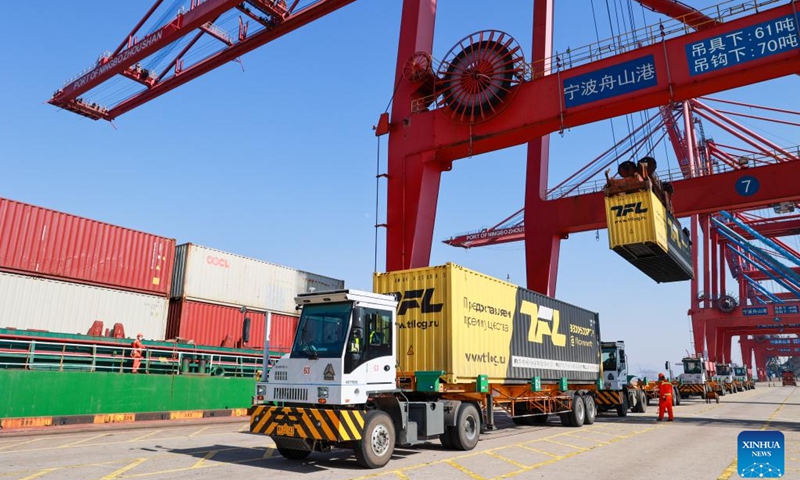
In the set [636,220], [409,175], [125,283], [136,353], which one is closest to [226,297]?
[125,283]

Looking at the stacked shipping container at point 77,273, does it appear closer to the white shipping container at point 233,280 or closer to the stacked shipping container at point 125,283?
the stacked shipping container at point 125,283

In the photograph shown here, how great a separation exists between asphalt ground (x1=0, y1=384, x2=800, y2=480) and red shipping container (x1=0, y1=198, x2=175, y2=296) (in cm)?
504

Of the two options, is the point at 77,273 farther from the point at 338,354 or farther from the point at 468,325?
the point at 468,325

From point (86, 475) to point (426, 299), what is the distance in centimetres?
638

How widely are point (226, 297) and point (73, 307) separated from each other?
17.9ft

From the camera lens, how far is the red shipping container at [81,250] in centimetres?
1491

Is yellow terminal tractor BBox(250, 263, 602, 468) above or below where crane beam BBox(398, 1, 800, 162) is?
below

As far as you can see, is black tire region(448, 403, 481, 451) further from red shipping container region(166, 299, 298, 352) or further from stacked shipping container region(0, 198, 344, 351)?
red shipping container region(166, 299, 298, 352)

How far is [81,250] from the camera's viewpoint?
53.7 ft

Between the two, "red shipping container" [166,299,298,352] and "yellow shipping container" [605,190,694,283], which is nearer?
"yellow shipping container" [605,190,694,283]

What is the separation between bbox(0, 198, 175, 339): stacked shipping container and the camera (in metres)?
14.8

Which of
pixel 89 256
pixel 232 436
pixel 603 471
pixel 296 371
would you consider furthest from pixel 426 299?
pixel 89 256

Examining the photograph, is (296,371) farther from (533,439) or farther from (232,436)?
(533,439)

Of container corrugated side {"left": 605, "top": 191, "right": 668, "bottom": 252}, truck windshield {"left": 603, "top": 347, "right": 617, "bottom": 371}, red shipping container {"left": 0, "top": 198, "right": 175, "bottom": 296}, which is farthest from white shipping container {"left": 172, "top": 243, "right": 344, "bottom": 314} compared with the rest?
truck windshield {"left": 603, "top": 347, "right": 617, "bottom": 371}
